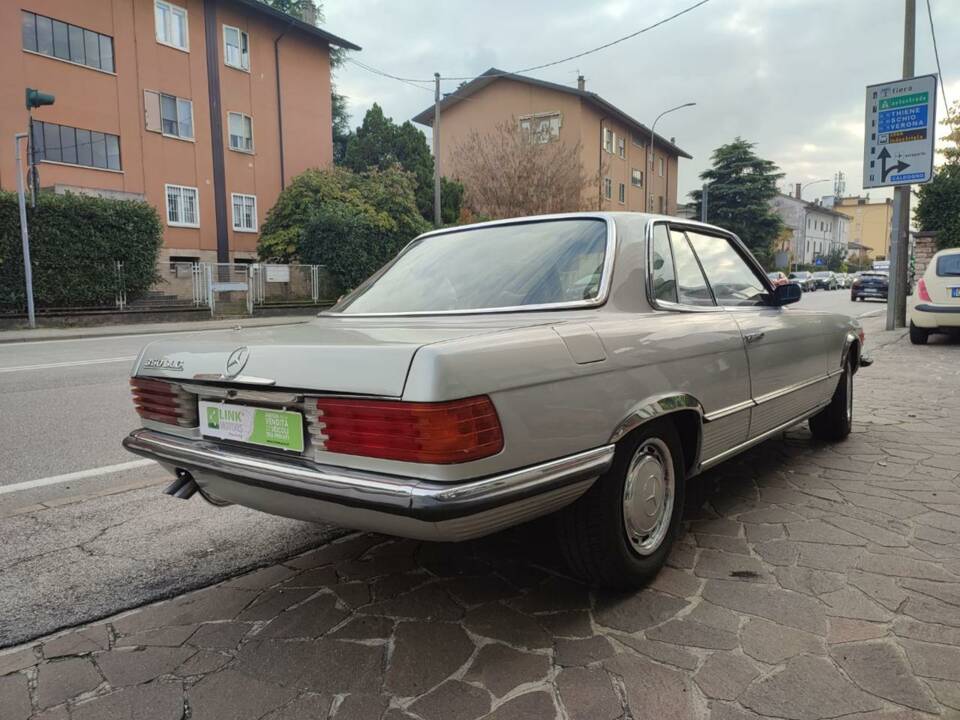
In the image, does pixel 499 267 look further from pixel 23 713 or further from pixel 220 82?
pixel 220 82

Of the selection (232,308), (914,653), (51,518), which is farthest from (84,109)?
(914,653)

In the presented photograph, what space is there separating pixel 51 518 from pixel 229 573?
1336 millimetres

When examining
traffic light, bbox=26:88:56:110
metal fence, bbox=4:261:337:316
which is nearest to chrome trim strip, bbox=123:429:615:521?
traffic light, bbox=26:88:56:110

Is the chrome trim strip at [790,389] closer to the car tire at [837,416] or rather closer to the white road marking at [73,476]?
the car tire at [837,416]

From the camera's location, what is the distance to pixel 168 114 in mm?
23938

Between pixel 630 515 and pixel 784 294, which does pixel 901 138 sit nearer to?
pixel 784 294

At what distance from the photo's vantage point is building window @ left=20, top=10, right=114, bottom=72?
2012cm

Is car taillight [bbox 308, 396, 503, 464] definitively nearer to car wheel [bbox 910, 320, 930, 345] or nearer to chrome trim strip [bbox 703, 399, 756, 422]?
chrome trim strip [bbox 703, 399, 756, 422]

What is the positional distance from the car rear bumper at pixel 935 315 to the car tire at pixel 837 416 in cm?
757

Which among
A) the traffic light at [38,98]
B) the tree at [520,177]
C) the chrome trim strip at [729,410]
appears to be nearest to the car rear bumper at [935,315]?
the chrome trim strip at [729,410]

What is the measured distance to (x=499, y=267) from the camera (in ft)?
10.1

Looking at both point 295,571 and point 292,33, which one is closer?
point 295,571

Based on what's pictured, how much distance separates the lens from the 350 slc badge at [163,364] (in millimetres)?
2650

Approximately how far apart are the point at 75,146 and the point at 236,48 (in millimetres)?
7950
